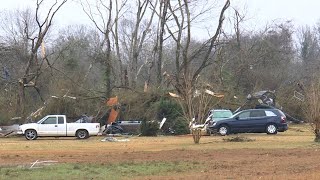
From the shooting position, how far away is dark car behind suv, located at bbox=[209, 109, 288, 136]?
35812 millimetres

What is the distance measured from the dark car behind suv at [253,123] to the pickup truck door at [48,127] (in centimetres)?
1014

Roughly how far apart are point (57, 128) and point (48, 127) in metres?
0.58

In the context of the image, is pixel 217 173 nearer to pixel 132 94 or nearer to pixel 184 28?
pixel 132 94

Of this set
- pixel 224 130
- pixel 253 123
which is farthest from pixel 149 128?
pixel 253 123

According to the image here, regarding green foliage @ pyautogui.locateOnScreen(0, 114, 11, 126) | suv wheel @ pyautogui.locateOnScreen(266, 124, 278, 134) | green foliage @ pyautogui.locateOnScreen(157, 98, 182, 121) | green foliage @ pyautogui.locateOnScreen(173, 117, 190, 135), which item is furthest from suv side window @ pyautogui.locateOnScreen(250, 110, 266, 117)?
green foliage @ pyautogui.locateOnScreen(0, 114, 11, 126)

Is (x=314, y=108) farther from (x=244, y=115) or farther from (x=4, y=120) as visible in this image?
(x=4, y=120)

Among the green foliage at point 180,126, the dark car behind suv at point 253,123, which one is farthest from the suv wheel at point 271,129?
the green foliage at point 180,126

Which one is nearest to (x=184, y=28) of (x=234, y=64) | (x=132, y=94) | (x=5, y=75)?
(x=234, y=64)

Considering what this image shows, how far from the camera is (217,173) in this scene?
15.0 metres

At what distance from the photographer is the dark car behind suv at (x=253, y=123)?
35812 mm

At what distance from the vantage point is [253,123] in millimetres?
35781

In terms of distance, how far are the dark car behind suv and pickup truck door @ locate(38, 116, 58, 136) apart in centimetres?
1014

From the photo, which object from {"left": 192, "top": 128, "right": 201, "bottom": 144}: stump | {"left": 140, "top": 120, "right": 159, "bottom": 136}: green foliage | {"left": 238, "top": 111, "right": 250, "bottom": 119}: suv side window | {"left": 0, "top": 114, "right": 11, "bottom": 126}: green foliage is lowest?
{"left": 192, "top": 128, "right": 201, "bottom": 144}: stump

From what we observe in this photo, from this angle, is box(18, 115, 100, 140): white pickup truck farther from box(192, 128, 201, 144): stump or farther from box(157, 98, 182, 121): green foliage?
box(192, 128, 201, 144): stump
